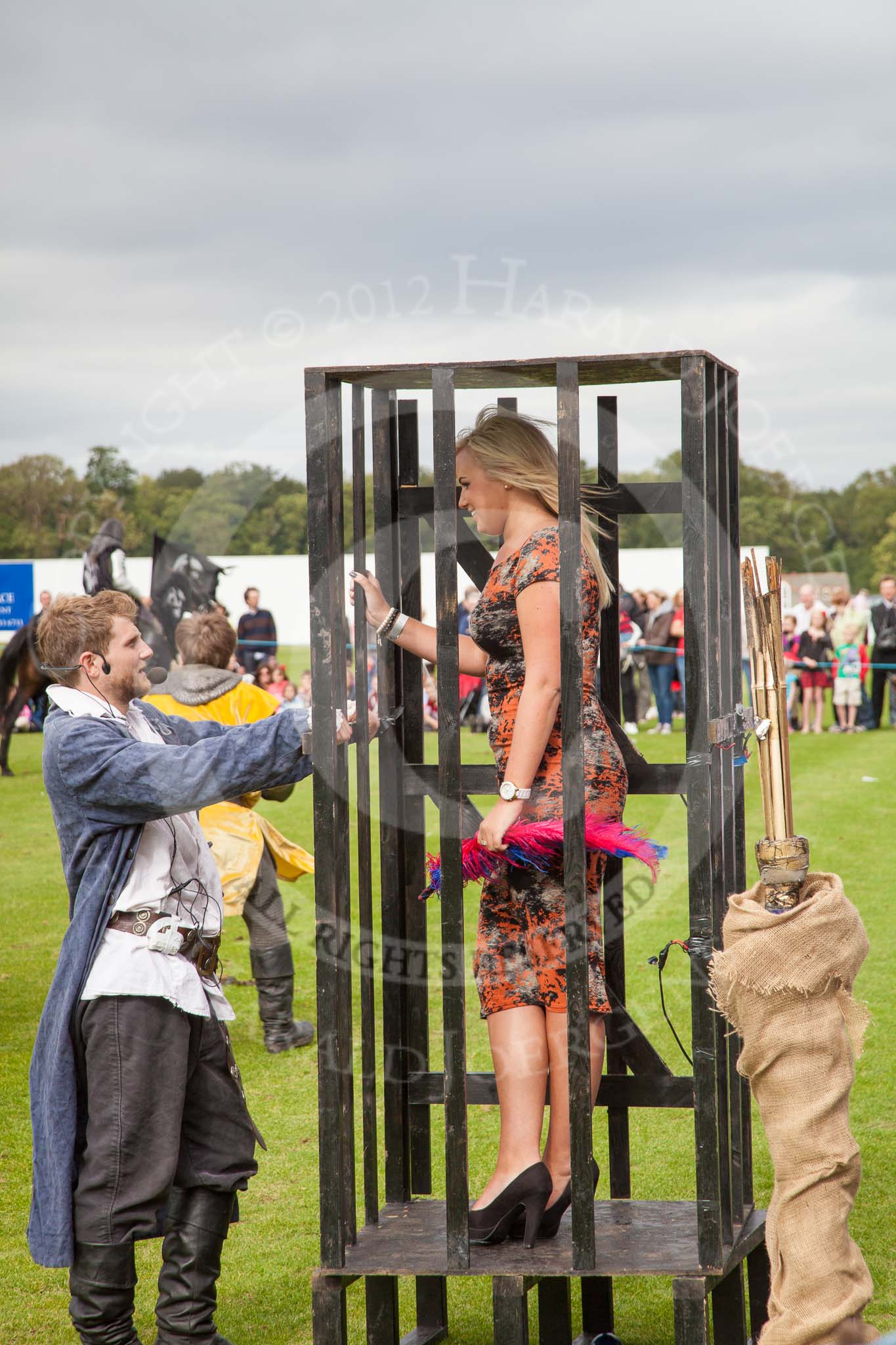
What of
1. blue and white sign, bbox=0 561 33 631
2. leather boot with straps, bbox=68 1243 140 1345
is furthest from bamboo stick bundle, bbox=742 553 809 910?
blue and white sign, bbox=0 561 33 631

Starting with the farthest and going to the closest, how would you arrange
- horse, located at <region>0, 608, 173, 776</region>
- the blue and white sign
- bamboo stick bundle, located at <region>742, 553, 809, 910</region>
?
the blue and white sign, horse, located at <region>0, 608, 173, 776</region>, bamboo stick bundle, located at <region>742, 553, 809, 910</region>

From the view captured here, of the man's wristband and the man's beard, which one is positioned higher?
the man's wristband

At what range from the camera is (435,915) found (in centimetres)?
895

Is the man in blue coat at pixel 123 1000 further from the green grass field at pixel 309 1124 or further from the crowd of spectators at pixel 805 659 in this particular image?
the crowd of spectators at pixel 805 659

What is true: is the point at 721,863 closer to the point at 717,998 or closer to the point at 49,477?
the point at 717,998

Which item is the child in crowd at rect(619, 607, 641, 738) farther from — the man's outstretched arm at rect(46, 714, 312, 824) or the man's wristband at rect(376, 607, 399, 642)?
the man's outstretched arm at rect(46, 714, 312, 824)

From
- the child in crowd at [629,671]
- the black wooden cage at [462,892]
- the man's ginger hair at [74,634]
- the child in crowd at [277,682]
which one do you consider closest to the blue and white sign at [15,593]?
the child in crowd at [277,682]

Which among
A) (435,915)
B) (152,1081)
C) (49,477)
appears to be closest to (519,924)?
(152,1081)

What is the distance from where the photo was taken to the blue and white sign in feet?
86.1

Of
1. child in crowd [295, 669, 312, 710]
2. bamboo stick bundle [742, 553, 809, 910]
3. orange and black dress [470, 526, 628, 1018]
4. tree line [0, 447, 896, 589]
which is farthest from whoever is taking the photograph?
tree line [0, 447, 896, 589]

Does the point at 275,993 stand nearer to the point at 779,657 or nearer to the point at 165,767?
the point at 165,767

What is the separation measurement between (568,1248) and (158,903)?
3.76 feet

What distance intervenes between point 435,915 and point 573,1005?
6.21 meters

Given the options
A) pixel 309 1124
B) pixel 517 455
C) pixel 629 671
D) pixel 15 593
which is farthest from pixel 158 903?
pixel 15 593
